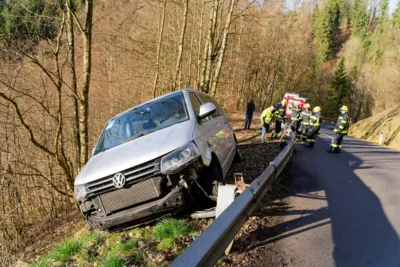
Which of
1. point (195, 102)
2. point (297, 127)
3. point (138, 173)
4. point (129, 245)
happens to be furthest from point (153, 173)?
point (297, 127)

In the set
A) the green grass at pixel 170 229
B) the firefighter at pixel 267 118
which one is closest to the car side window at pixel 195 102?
the green grass at pixel 170 229

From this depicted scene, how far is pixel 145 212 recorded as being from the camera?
3.57 meters

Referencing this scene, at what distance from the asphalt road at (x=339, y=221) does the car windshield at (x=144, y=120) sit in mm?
2272

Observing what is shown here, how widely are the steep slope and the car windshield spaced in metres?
24.0

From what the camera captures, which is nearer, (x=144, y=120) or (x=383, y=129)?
(x=144, y=120)

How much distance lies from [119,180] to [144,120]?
4.71ft

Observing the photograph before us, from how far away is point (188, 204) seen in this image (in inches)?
147

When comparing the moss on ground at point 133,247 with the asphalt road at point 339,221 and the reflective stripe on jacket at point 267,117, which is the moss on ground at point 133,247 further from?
the reflective stripe on jacket at point 267,117

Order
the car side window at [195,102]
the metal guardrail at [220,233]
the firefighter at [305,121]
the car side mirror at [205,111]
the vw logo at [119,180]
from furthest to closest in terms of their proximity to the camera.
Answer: the firefighter at [305,121]
the car side window at [195,102]
the car side mirror at [205,111]
the vw logo at [119,180]
the metal guardrail at [220,233]

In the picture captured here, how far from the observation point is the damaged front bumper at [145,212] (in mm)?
3520

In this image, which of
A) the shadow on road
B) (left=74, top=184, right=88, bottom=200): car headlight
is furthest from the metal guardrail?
(left=74, top=184, right=88, bottom=200): car headlight

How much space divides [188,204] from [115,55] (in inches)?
786

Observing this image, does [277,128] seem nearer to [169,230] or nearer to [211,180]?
[211,180]

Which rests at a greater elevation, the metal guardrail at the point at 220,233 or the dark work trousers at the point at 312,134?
the metal guardrail at the point at 220,233
